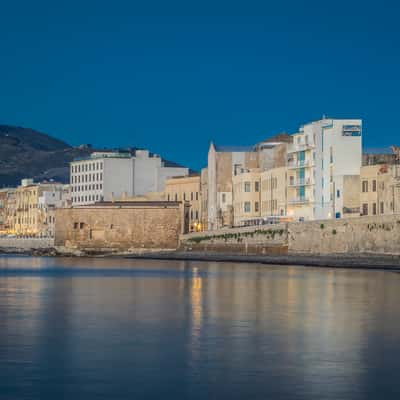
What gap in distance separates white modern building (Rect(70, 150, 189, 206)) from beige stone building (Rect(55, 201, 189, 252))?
814 inches

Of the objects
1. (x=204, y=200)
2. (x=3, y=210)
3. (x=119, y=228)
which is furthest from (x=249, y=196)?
(x=3, y=210)

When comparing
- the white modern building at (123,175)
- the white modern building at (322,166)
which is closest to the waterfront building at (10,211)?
the white modern building at (123,175)

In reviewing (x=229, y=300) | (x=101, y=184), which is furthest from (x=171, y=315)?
(x=101, y=184)

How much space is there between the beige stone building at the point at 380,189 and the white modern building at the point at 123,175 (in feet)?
159

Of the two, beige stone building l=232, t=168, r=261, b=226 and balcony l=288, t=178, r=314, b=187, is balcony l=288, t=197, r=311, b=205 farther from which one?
beige stone building l=232, t=168, r=261, b=226

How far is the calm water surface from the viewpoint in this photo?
17.4 meters

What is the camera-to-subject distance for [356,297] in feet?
116

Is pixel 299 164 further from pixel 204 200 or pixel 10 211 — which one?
pixel 10 211

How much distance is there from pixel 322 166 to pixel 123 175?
1809 inches

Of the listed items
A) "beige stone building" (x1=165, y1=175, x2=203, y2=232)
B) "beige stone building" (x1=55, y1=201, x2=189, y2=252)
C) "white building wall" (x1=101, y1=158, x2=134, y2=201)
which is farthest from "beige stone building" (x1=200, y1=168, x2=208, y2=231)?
"white building wall" (x1=101, y1=158, x2=134, y2=201)

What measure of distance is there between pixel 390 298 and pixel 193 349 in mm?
14231

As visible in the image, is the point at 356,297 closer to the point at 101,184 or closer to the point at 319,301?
the point at 319,301

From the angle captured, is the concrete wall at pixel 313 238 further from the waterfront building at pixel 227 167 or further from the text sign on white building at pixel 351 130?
the text sign on white building at pixel 351 130

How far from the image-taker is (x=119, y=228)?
91.6 m
